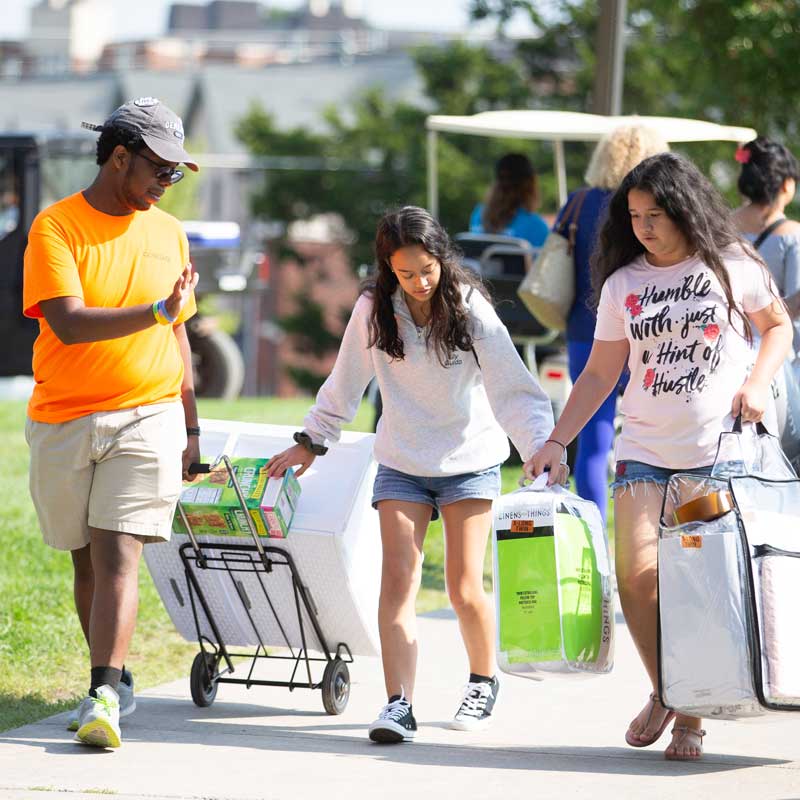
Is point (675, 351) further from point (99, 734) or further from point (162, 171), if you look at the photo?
point (99, 734)

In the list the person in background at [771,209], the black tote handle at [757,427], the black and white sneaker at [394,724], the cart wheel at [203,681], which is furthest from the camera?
the person in background at [771,209]

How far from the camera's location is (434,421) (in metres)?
5.18

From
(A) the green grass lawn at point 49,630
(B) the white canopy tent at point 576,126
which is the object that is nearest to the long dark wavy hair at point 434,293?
(A) the green grass lawn at point 49,630

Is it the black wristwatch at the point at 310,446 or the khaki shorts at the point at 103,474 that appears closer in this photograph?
the khaki shorts at the point at 103,474

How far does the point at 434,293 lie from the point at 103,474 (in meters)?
1.18

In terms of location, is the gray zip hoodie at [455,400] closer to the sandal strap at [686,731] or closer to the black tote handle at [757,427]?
the black tote handle at [757,427]

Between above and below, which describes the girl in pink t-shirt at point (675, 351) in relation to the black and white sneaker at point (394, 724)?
above

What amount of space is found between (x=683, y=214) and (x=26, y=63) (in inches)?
2938

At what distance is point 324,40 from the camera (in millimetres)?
84812

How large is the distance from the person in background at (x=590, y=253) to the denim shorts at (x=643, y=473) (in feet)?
6.99

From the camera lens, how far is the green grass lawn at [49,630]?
582 centimetres

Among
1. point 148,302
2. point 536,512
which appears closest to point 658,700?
point 536,512

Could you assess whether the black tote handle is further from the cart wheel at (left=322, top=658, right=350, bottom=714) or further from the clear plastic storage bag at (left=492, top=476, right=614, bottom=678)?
the cart wheel at (left=322, top=658, right=350, bottom=714)

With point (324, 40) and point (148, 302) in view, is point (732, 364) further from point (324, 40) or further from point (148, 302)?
point (324, 40)
